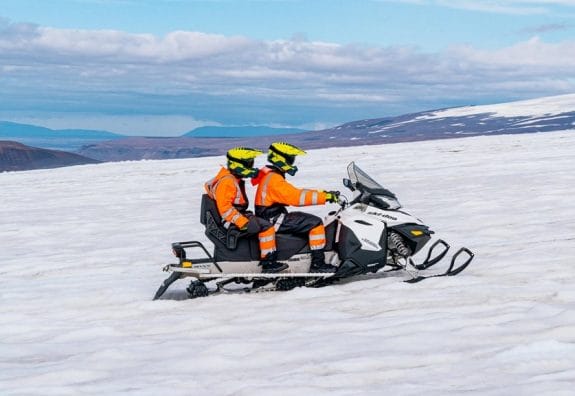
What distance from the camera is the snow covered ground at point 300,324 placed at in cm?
598

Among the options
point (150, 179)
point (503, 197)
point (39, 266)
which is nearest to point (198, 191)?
point (150, 179)

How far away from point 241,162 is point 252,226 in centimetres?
77

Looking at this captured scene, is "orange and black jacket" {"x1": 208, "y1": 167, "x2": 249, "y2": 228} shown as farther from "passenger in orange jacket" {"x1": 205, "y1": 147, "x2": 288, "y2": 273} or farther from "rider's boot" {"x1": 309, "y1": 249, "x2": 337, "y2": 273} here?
"rider's boot" {"x1": 309, "y1": 249, "x2": 337, "y2": 273}

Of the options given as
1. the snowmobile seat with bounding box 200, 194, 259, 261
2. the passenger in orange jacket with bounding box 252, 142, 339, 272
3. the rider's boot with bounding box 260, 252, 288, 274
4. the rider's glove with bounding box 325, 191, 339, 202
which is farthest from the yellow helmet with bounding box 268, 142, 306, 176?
the rider's boot with bounding box 260, 252, 288, 274

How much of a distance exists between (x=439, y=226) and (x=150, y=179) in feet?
64.2

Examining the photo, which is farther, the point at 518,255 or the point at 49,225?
the point at 49,225

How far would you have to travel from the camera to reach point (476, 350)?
646 centimetres

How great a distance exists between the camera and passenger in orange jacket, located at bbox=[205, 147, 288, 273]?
30.8 feet

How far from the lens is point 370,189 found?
983cm

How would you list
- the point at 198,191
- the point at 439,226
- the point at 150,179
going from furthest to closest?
the point at 150,179 → the point at 198,191 → the point at 439,226

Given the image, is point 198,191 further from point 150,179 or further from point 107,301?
point 107,301

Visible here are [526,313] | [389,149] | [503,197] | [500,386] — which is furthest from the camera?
[389,149]

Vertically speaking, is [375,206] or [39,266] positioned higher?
[375,206]

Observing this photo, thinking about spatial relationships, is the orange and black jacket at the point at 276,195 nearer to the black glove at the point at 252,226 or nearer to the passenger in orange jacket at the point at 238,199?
the passenger in orange jacket at the point at 238,199
